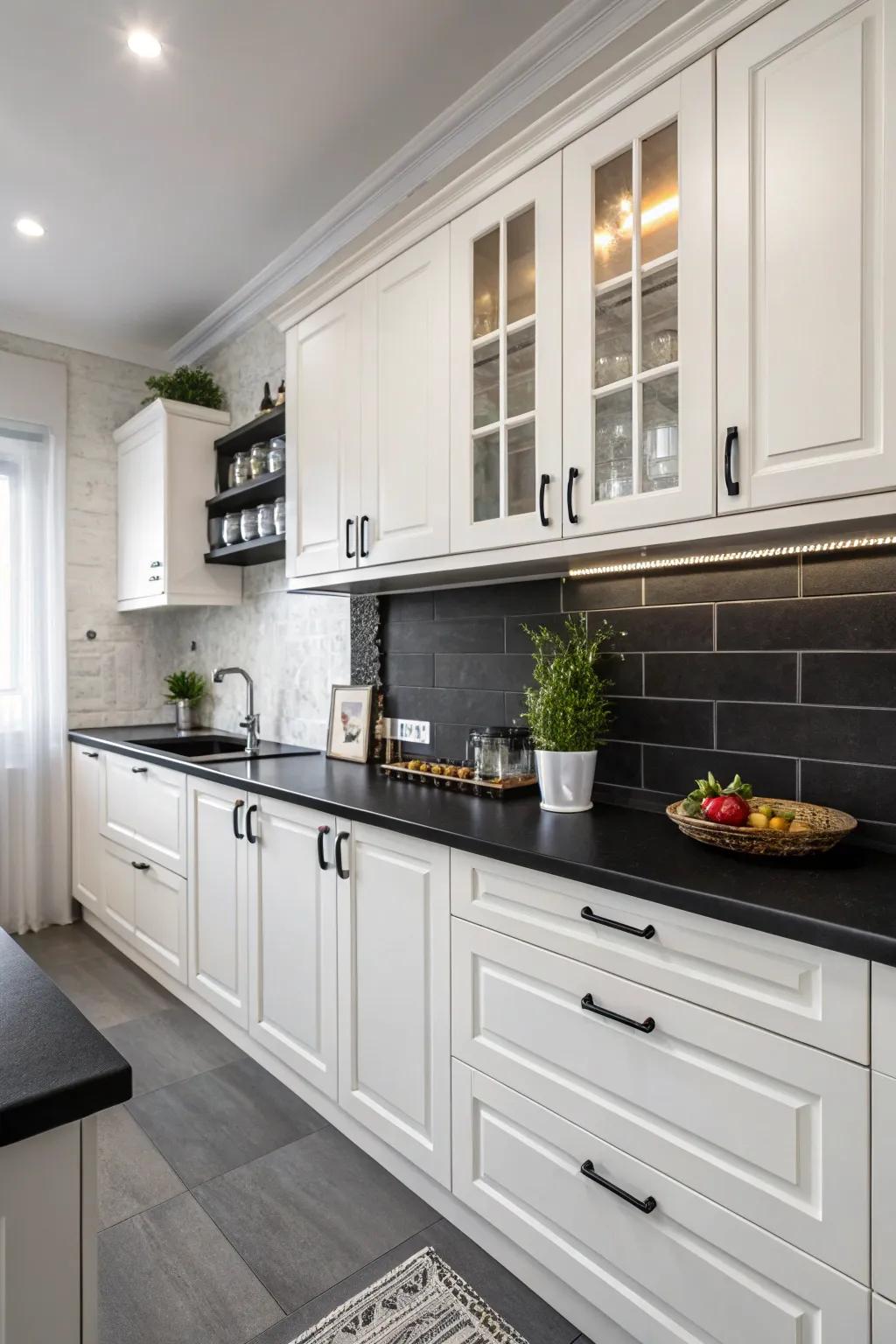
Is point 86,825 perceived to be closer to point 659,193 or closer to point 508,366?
point 508,366

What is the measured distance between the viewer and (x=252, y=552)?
10.9 feet

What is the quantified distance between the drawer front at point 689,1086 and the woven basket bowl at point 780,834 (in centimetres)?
29

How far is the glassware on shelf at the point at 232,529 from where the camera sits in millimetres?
3363

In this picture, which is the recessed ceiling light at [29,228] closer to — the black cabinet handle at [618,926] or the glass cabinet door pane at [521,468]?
the glass cabinet door pane at [521,468]

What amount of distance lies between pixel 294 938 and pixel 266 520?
1659 millimetres

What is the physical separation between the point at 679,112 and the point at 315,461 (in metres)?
1.43

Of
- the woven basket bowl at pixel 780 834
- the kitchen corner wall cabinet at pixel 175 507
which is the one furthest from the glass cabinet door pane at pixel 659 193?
the kitchen corner wall cabinet at pixel 175 507

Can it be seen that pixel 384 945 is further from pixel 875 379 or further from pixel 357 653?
pixel 875 379

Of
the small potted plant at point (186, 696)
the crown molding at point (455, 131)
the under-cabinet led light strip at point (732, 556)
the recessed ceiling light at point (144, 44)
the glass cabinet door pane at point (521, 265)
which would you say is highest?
the recessed ceiling light at point (144, 44)

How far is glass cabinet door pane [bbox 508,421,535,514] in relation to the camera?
184cm

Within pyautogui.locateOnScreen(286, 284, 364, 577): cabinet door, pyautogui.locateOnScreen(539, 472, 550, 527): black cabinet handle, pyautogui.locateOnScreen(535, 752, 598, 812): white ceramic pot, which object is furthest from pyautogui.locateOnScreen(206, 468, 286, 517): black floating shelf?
pyautogui.locateOnScreen(535, 752, 598, 812): white ceramic pot

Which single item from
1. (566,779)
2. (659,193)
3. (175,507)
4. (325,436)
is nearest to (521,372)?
(659,193)

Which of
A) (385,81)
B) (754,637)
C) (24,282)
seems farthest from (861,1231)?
(24,282)

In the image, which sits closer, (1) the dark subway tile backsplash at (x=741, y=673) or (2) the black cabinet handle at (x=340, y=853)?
(1) the dark subway tile backsplash at (x=741, y=673)
